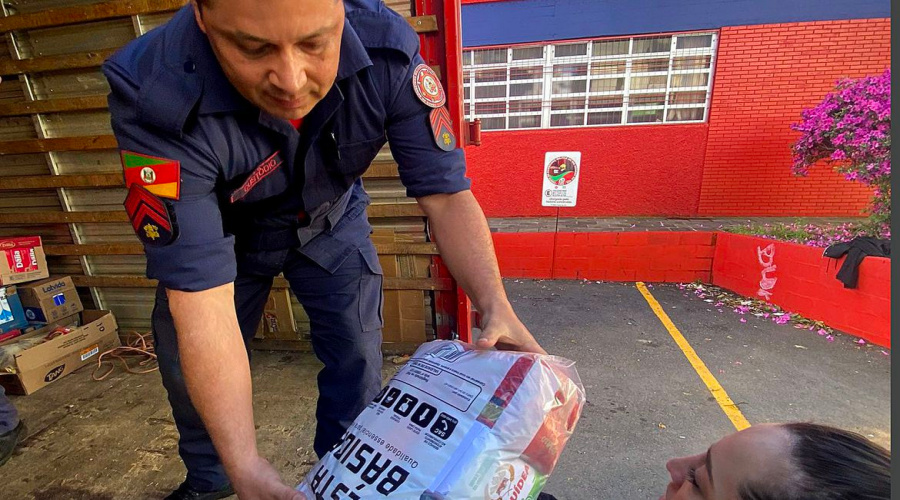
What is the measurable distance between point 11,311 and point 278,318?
1814 mm

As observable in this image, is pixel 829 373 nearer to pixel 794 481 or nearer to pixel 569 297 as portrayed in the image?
pixel 569 297

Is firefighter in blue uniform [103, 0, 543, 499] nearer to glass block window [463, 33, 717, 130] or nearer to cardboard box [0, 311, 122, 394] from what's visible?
cardboard box [0, 311, 122, 394]

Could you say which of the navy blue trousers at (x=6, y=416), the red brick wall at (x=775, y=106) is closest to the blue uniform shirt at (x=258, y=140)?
the navy blue trousers at (x=6, y=416)

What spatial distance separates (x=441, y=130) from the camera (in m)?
1.43

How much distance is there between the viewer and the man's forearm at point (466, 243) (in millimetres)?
1378

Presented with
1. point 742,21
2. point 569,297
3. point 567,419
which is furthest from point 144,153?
point 742,21

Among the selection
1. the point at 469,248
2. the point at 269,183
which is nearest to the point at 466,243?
the point at 469,248

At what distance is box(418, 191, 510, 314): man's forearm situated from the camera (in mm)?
1378

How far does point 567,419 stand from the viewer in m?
1.02

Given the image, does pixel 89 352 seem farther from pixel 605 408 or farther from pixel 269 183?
pixel 605 408

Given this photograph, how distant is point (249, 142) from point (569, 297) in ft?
13.4

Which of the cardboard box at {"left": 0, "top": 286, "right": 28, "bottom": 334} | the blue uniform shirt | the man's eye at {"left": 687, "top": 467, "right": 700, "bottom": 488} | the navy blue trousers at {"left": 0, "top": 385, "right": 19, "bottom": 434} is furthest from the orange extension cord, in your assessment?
the man's eye at {"left": 687, "top": 467, "right": 700, "bottom": 488}

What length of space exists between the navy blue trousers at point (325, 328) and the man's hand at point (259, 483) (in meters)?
0.67

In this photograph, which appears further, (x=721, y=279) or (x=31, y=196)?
(x=721, y=279)
